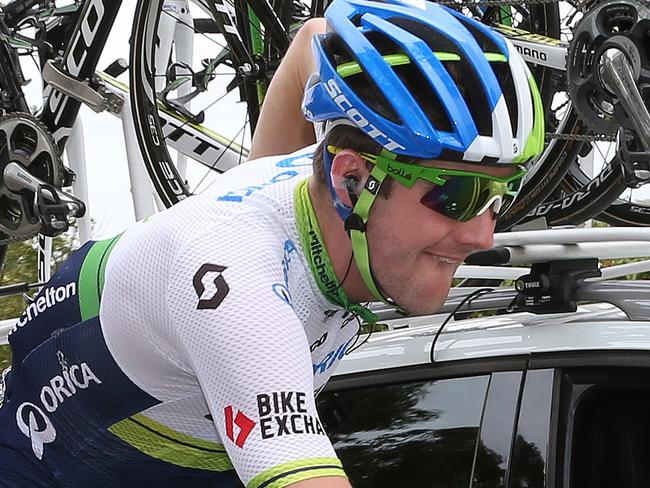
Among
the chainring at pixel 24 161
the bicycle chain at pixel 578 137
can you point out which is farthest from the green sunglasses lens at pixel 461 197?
the chainring at pixel 24 161

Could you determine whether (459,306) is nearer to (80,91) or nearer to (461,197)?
(461,197)

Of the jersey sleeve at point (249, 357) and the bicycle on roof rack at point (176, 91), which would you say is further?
the bicycle on roof rack at point (176, 91)

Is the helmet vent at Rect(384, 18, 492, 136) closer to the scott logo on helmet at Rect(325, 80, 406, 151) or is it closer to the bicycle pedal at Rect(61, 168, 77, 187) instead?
the scott logo on helmet at Rect(325, 80, 406, 151)

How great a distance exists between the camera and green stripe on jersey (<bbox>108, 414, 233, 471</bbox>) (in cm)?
180

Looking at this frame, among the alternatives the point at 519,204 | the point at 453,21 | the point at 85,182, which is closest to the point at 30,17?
the point at 85,182

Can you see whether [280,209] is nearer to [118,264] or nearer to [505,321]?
[118,264]

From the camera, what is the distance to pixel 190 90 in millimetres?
4262

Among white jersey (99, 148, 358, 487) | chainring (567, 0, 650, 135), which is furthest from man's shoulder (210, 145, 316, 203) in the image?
chainring (567, 0, 650, 135)

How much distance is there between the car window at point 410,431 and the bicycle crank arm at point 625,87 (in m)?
0.99

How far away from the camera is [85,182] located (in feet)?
14.4

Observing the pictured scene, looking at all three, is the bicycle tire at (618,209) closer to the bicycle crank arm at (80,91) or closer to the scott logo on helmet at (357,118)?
the bicycle crank arm at (80,91)

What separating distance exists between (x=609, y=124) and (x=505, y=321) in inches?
39.7

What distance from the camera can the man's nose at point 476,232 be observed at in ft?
5.32

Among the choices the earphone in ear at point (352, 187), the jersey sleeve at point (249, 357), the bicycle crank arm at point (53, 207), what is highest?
the earphone in ear at point (352, 187)
